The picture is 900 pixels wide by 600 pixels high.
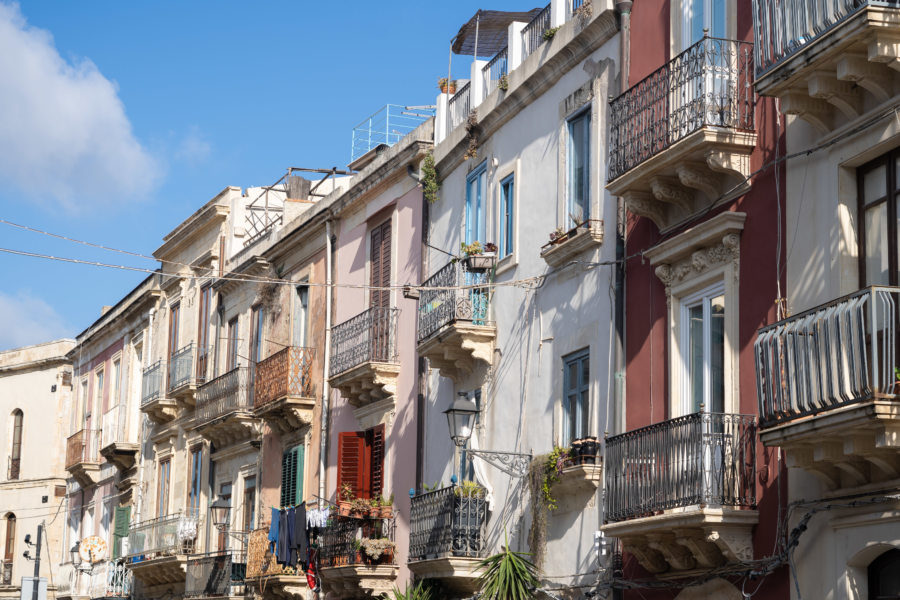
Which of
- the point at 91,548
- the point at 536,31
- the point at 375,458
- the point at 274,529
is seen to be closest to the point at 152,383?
the point at 91,548

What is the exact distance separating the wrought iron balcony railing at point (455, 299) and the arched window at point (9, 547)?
26.7 m

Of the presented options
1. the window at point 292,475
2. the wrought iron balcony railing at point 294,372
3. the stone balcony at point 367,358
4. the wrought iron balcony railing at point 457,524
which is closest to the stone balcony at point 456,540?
the wrought iron balcony railing at point 457,524

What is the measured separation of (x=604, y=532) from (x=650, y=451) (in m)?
1.25

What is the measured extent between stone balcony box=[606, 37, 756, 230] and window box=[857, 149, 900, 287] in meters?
1.56

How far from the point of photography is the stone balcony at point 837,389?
10.7 m

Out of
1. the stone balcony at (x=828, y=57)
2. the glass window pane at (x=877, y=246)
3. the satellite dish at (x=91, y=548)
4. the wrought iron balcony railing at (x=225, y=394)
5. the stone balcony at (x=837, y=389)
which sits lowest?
the satellite dish at (x=91, y=548)

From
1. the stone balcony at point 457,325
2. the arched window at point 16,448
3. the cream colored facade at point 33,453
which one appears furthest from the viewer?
the arched window at point 16,448

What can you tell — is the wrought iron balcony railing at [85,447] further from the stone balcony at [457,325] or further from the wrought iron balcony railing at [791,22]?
the wrought iron balcony railing at [791,22]

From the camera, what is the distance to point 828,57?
11750 millimetres

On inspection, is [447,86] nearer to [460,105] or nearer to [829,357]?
[460,105]

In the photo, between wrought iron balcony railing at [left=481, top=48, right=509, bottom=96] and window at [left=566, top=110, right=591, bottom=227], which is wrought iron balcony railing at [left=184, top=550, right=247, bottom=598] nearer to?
wrought iron balcony railing at [left=481, top=48, right=509, bottom=96]

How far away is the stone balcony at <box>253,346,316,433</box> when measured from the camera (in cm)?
2614

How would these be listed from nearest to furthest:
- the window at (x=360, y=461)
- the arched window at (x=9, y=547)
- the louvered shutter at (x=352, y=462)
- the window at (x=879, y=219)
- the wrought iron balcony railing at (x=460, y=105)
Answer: the window at (x=879, y=219) → the wrought iron balcony railing at (x=460, y=105) → the window at (x=360, y=461) → the louvered shutter at (x=352, y=462) → the arched window at (x=9, y=547)

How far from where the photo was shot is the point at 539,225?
18.7 metres
